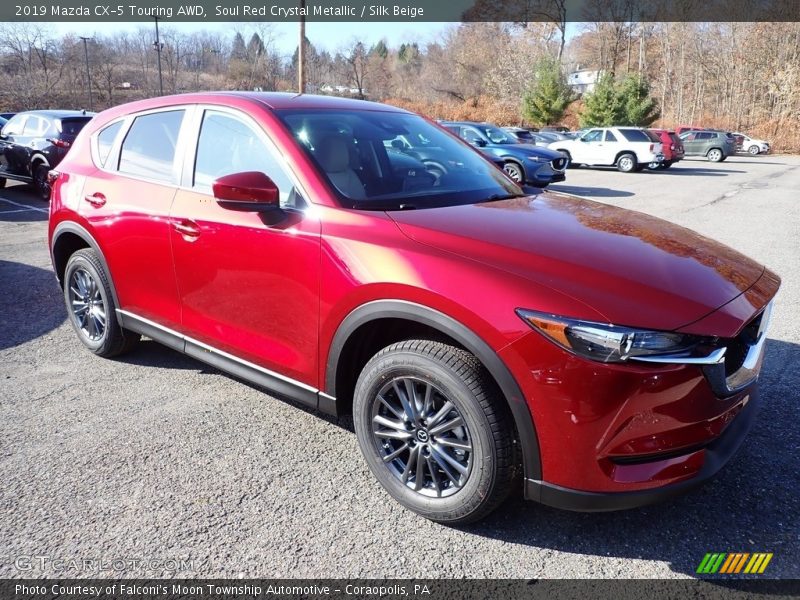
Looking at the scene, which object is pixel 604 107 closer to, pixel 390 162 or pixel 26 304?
pixel 26 304

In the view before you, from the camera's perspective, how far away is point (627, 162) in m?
22.3

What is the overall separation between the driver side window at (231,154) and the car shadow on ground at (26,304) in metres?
2.41

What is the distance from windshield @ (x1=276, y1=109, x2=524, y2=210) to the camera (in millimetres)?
2912

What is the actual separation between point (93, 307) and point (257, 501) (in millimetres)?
2298

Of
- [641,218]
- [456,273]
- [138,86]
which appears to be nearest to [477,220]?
[456,273]

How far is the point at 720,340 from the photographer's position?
83.7 inches

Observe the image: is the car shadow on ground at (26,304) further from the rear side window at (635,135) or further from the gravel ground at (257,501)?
the rear side window at (635,135)

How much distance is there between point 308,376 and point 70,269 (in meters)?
2.47

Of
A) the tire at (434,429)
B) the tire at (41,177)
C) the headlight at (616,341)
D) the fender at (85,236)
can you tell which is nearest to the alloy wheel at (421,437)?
the tire at (434,429)

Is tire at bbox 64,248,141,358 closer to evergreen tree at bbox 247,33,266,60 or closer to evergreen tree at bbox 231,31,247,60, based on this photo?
evergreen tree at bbox 247,33,266,60

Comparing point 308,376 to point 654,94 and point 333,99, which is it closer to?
point 333,99

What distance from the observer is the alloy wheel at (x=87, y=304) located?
4.12 m

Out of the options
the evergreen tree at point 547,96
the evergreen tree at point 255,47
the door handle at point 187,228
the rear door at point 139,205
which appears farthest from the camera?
the evergreen tree at point 255,47

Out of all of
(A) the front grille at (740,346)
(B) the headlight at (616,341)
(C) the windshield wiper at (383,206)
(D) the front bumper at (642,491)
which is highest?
(C) the windshield wiper at (383,206)
